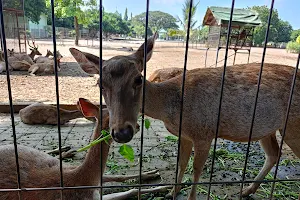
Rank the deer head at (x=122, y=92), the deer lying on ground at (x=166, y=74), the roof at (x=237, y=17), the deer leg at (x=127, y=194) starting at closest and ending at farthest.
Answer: the deer head at (x=122, y=92) → the deer leg at (x=127, y=194) → the deer lying on ground at (x=166, y=74) → the roof at (x=237, y=17)

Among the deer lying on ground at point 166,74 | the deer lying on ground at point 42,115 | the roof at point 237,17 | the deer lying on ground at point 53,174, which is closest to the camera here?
the deer lying on ground at point 53,174

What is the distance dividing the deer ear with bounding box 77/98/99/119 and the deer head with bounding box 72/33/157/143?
18cm

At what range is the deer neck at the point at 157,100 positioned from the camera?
3.23m

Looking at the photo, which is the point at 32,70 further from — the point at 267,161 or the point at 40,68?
the point at 267,161

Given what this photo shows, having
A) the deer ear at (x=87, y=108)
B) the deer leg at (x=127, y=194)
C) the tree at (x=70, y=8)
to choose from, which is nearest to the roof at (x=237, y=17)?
the deer leg at (x=127, y=194)

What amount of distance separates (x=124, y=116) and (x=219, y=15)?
11966 millimetres

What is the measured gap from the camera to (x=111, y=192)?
3.39m

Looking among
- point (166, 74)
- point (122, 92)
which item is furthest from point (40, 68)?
point (122, 92)

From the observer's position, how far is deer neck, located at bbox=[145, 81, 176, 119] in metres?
3.23

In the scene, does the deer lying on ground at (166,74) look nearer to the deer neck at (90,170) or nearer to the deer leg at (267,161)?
the deer leg at (267,161)

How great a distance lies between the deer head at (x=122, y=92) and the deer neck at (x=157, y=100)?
47 cm

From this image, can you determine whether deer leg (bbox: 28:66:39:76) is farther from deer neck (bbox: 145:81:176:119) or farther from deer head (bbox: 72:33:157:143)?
deer head (bbox: 72:33:157:143)

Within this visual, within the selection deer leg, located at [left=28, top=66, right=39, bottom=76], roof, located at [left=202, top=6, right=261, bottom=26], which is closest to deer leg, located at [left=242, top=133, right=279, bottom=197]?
roof, located at [left=202, top=6, right=261, bottom=26]

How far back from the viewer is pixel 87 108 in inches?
108
